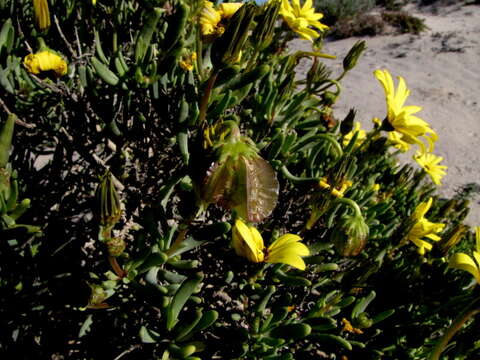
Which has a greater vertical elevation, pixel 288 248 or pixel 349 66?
pixel 349 66

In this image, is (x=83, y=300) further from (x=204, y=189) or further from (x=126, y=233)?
(x=204, y=189)

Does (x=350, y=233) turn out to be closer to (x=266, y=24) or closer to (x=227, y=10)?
(x=266, y=24)

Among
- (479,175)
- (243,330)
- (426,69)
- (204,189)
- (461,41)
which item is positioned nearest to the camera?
(204,189)

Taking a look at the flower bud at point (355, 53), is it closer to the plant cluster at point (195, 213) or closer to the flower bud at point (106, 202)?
the plant cluster at point (195, 213)

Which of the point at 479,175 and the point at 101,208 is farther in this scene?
the point at 479,175

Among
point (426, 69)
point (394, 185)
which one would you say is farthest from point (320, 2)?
point (394, 185)

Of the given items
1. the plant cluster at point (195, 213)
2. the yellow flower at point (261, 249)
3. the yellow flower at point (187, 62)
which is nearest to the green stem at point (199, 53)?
the plant cluster at point (195, 213)
